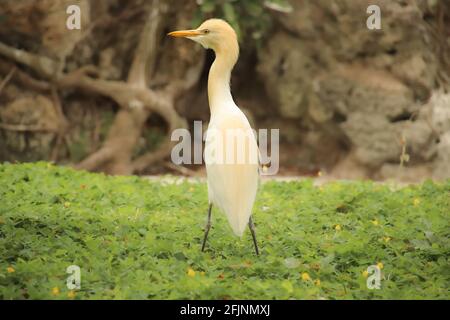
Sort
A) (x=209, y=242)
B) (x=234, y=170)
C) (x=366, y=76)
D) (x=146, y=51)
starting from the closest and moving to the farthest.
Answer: (x=234, y=170), (x=209, y=242), (x=366, y=76), (x=146, y=51)

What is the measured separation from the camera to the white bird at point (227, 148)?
4.66 meters

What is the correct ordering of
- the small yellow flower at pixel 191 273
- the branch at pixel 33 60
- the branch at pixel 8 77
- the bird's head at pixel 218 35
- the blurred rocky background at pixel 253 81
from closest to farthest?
the small yellow flower at pixel 191 273 < the bird's head at pixel 218 35 < the blurred rocky background at pixel 253 81 < the branch at pixel 33 60 < the branch at pixel 8 77

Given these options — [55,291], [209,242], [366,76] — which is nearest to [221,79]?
[209,242]

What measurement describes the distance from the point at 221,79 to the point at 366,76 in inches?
206

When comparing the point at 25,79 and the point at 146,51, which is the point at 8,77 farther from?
the point at 146,51

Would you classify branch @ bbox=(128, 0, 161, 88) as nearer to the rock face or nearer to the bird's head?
Result: the rock face

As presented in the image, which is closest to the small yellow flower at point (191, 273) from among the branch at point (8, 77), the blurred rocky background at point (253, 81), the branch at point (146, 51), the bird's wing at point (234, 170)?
the bird's wing at point (234, 170)

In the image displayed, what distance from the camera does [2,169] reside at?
23.1 ft

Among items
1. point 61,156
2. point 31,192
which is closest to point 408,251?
point 31,192

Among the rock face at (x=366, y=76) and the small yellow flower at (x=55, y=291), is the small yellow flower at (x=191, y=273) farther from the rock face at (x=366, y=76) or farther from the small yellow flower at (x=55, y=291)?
the rock face at (x=366, y=76)

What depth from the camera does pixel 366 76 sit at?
9.84 metres

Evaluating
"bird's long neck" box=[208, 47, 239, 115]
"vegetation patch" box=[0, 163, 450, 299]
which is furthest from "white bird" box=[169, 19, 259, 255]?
"vegetation patch" box=[0, 163, 450, 299]

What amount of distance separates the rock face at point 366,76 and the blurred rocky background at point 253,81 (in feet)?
0.05
